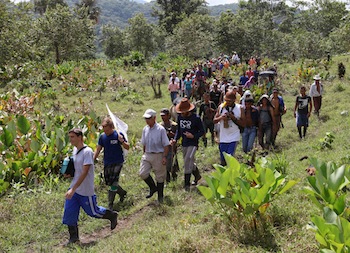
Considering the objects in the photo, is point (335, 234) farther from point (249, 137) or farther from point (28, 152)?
point (28, 152)

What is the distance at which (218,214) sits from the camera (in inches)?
167

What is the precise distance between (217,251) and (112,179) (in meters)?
2.60

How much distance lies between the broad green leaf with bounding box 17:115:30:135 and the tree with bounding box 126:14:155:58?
103ft

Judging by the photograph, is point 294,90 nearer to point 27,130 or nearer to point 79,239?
point 27,130

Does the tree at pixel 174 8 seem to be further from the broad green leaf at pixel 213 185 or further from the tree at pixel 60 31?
the broad green leaf at pixel 213 185

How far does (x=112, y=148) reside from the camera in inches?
227

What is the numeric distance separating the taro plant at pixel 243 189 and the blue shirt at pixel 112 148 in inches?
82.9

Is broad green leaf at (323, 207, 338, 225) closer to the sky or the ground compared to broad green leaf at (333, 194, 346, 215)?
closer to the sky

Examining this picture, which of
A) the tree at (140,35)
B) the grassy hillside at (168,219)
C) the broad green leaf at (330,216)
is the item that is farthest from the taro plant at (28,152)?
the tree at (140,35)

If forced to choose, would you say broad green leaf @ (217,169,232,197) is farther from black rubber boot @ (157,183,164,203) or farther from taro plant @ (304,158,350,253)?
black rubber boot @ (157,183,164,203)

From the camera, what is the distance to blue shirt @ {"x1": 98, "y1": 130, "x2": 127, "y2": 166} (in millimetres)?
5723

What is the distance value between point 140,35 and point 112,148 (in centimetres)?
3425

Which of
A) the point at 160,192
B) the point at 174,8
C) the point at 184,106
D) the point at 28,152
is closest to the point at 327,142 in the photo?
the point at 184,106

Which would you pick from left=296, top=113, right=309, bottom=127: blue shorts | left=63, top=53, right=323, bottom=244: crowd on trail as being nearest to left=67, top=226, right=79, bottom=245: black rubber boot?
left=63, top=53, right=323, bottom=244: crowd on trail
